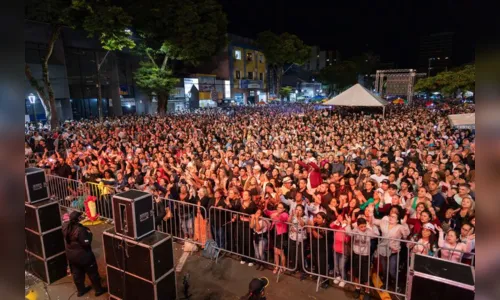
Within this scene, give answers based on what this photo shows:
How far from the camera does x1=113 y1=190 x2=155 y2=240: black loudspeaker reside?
15.3 feet

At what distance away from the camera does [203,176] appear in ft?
30.5

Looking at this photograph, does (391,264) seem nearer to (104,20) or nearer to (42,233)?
(42,233)

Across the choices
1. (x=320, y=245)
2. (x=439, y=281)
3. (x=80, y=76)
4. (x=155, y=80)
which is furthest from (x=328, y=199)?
(x=80, y=76)

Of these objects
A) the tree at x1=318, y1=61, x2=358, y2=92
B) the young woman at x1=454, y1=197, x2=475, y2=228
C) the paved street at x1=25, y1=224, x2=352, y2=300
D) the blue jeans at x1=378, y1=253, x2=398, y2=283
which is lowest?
the paved street at x1=25, y1=224, x2=352, y2=300

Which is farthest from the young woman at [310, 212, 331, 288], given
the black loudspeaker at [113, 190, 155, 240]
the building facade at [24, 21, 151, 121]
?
the building facade at [24, 21, 151, 121]

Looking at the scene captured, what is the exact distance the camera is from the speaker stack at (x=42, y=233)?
5826mm

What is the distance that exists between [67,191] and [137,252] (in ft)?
22.2

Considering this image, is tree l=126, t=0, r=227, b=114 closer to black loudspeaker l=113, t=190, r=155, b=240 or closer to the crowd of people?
the crowd of people

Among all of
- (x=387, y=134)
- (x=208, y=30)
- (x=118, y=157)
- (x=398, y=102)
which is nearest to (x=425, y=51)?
(x=398, y=102)

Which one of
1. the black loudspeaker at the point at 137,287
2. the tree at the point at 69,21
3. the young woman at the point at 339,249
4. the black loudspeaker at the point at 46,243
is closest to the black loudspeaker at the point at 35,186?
the black loudspeaker at the point at 46,243

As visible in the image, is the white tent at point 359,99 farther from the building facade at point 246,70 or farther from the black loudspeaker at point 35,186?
the building facade at point 246,70

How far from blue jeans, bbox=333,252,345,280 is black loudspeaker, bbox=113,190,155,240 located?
3335 millimetres

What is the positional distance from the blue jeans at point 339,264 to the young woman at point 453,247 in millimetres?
1614

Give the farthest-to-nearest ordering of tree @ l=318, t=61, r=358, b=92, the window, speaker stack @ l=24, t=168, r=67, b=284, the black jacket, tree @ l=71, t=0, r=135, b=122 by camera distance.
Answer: tree @ l=318, t=61, r=358, b=92 → the window → tree @ l=71, t=0, r=135, b=122 → speaker stack @ l=24, t=168, r=67, b=284 → the black jacket
